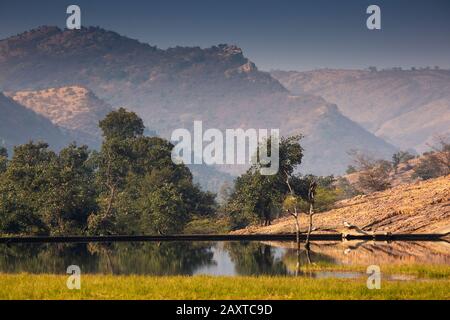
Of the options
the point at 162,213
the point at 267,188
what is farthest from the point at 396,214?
the point at 162,213

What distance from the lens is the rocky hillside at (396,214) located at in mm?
98625

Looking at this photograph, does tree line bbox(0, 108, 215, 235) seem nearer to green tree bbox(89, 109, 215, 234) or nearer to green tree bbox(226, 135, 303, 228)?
green tree bbox(89, 109, 215, 234)

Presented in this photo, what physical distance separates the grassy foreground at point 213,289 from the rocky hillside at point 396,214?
4905cm

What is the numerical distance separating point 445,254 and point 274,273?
18.5 meters

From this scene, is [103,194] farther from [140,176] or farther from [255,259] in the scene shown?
[255,259]

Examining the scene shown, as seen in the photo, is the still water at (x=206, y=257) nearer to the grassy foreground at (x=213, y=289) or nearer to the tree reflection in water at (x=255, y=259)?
the tree reflection in water at (x=255, y=259)

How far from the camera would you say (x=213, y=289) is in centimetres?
4384

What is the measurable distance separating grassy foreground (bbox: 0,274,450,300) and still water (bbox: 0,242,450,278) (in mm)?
8356

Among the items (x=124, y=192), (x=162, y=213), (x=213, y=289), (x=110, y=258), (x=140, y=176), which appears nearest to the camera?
(x=213, y=289)

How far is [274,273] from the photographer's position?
5791cm

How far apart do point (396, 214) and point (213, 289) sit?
65595 millimetres

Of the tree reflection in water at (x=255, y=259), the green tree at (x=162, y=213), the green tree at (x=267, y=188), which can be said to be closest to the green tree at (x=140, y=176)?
the green tree at (x=162, y=213)
